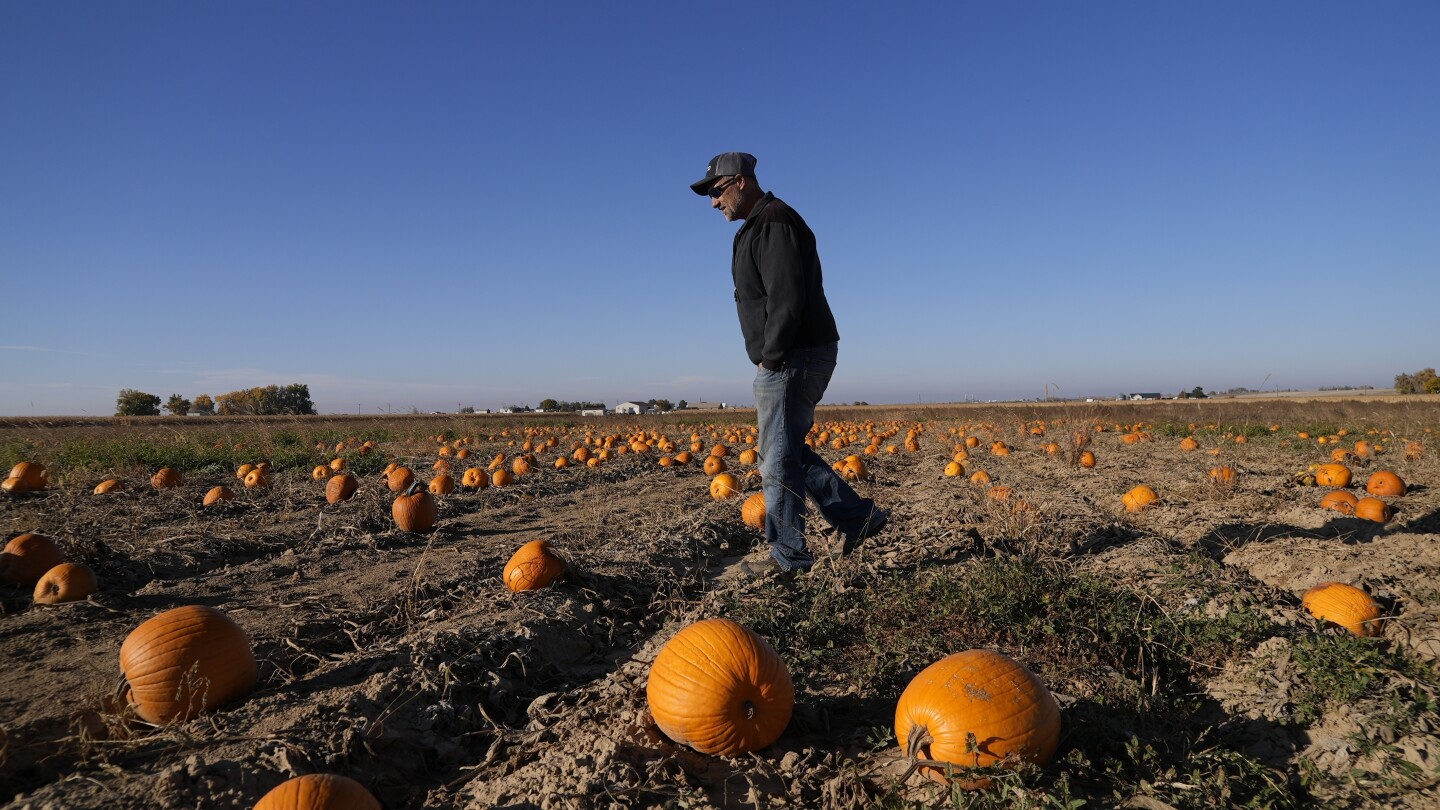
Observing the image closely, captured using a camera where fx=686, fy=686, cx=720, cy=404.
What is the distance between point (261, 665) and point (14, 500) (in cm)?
710

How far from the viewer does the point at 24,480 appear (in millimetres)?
7695

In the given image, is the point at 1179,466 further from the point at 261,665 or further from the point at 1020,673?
the point at 261,665

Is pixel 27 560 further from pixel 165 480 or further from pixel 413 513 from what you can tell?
pixel 165 480

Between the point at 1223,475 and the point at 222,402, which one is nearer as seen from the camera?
the point at 1223,475

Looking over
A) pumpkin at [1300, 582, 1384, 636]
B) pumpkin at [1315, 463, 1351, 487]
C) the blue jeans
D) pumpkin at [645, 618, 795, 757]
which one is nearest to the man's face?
the blue jeans

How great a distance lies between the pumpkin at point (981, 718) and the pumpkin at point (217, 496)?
26.6ft

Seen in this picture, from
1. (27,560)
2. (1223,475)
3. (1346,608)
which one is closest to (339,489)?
(27,560)

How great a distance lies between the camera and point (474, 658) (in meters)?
3.06

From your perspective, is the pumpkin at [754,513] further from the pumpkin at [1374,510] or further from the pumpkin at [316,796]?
the pumpkin at [1374,510]

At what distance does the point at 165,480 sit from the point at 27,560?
5521 millimetres


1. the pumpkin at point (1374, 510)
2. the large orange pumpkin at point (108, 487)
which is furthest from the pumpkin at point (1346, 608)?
the large orange pumpkin at point (108, 487)

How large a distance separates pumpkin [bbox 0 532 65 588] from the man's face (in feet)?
15.3

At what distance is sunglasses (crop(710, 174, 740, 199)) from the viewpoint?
4.12m

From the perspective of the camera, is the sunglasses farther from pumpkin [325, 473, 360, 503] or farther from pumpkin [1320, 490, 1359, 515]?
pumpkin [325, 473, 360, 503]
